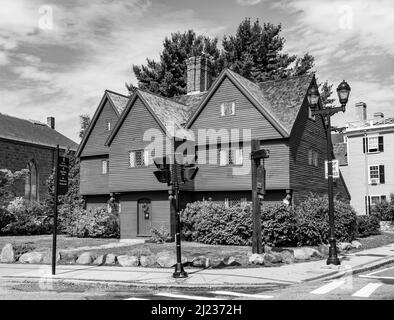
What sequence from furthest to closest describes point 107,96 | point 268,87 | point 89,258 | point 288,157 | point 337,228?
1. point 107,96
2. point 268,87
3. point 288,157
4. point 337,228
5. point 89,258

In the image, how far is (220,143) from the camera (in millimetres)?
32094

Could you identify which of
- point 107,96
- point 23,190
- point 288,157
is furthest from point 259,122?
point 23,190

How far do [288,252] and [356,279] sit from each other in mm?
4857

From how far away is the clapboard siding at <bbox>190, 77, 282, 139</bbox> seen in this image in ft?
101

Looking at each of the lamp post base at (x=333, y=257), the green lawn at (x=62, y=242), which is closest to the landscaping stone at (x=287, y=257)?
the lamp post base at (x=333, y=257)

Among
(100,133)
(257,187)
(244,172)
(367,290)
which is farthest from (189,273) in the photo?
(100,133)

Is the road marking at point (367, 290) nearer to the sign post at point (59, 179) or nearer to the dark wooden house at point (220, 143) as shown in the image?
the sign post at point (59, 179)

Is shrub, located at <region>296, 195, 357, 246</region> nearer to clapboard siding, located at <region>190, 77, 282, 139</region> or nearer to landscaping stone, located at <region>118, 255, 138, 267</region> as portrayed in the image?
clapboard siding, located at <region>190, 77, 282, 139</region>

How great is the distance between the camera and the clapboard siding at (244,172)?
3028cm

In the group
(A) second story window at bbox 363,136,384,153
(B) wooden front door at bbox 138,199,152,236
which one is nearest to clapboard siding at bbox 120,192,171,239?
(B) wooden front door at bbox 138,199,152,236

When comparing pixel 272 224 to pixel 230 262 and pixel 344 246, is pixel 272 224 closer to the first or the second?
pixel 344 246

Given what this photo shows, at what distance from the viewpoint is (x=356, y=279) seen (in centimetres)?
1436

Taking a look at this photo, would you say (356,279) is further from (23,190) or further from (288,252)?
(23,190)

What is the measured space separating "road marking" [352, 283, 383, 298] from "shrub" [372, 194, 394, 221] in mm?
31000
